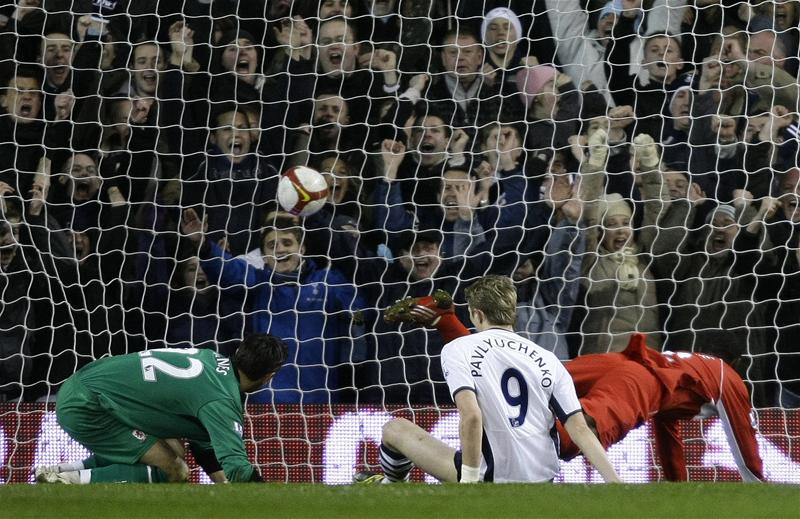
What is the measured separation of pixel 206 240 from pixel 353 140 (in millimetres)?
1085

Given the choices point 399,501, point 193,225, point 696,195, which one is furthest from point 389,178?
point 399,501

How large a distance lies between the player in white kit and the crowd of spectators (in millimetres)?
1917

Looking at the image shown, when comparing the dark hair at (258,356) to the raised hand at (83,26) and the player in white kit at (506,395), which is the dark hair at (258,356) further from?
the raised hand at (83,26)

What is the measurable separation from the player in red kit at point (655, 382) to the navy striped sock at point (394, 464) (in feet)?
1.89

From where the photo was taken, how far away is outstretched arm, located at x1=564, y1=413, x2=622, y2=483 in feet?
15.2

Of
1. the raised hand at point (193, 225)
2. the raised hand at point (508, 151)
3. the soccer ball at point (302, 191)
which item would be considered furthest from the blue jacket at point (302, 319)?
the raised hand at point (508, 151)

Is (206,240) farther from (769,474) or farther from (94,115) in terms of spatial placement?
(769,474)

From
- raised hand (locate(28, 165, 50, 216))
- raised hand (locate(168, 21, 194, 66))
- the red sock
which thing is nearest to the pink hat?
raised hand (locate(168, 21, 194, 66))

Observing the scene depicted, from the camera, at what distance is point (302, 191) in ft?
21.9

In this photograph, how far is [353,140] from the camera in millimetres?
7668

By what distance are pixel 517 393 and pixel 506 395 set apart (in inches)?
1.8

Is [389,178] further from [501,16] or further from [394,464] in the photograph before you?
[394,464]

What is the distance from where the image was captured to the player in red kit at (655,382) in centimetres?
538

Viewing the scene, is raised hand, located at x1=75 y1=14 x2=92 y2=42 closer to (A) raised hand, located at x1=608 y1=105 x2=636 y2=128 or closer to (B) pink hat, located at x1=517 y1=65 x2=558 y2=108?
(B) pink hat, located at x1=517 y1=65 x2=558 y2=108
